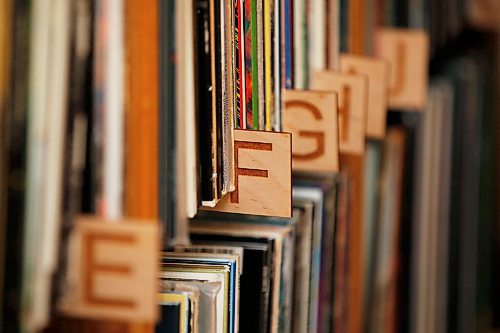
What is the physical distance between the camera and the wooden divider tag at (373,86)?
4.55ft

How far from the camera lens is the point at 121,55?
28.3 inches

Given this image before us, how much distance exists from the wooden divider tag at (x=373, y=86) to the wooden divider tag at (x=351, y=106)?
0.13 metres

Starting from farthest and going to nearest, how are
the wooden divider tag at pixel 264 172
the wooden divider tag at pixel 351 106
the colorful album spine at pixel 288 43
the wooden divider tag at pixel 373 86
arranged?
the wooden divider tag at pixel 373 86 < the wooden divider tag at pixel 351 106 < the colorful album spine at pixel 288 43 < the wooden divider tag at pixel 264 172

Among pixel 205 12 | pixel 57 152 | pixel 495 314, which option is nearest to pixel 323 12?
pixel 205 12

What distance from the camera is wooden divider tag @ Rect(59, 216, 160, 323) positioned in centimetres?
68

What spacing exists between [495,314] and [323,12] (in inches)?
68.8

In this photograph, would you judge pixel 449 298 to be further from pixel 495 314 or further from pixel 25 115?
pixel 25 115

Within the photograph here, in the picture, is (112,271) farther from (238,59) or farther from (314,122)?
(314,122)

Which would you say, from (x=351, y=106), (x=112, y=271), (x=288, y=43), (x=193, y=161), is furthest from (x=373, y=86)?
(x=112, y=271)

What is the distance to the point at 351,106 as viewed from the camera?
1237mm

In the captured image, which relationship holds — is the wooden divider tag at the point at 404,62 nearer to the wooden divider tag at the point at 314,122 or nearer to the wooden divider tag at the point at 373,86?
the wooden divider tag at the point at 373,86

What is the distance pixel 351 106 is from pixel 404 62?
1.52 feet

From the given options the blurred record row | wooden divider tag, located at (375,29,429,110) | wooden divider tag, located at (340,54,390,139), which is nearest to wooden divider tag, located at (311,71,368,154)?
the blurred record row

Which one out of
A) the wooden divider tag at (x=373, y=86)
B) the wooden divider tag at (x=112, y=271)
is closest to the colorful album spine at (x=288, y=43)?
the wooden divider tag at (x=373, y=86)
